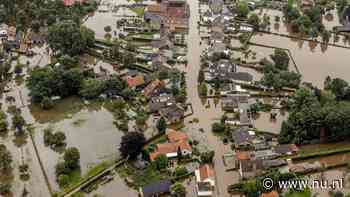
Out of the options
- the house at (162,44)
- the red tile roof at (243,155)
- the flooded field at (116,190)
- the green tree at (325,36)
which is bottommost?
the flooded field at (116,190)

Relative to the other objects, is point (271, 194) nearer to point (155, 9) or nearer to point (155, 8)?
point (155, 9)

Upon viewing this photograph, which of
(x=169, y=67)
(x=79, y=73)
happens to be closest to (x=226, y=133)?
(x=169, y=67)

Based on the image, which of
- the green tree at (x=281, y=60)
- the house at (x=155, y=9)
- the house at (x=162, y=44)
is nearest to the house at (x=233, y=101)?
the green tree at (x=281, y=60)

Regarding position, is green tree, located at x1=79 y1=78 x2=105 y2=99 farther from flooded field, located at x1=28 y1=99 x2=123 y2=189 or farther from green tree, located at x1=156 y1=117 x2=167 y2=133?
green tree, located at x1=156 y1=117 x2=167 y2=133

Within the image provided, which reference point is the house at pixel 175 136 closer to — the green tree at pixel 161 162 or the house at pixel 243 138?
the green tree at pixel 161 162

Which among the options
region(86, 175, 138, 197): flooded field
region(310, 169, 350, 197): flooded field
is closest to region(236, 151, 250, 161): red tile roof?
region(310, 169, 350, 197): flooded field

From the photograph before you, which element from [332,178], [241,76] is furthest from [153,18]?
[332,178]
